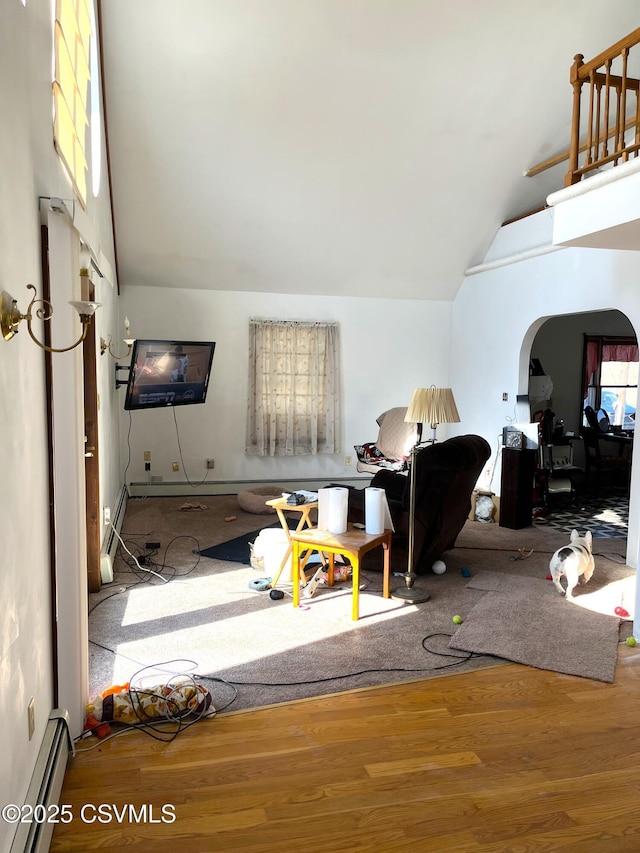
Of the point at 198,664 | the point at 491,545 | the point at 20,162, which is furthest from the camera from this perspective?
the point at 491,545

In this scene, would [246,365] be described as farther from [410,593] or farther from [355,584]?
[355,584]

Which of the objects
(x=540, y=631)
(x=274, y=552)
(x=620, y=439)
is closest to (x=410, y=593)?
(x=540, y=631)

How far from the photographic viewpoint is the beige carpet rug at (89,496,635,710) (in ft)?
10.6

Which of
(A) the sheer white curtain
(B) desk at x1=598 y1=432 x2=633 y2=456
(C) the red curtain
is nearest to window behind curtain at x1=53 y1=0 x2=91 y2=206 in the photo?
(A) the sheer white curtain

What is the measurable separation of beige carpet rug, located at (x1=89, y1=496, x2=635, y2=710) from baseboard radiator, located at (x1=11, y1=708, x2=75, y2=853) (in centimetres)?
60

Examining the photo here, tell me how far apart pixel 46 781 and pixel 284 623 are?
190cm

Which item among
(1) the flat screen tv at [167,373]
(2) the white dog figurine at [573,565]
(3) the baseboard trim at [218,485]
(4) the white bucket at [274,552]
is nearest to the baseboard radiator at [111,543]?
(3) the baseboard trim at [218,485]

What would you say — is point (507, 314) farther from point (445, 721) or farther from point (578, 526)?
point (445, 721)

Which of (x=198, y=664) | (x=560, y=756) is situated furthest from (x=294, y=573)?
(x=560, y=756)

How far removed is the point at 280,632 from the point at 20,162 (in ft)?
8.91

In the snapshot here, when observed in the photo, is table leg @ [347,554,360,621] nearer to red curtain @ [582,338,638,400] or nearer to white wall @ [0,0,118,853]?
white wall @ [0,0,118,853]

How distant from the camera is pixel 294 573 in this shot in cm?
413

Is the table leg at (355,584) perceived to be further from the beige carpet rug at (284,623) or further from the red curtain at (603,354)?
the red curtain at (603,354)

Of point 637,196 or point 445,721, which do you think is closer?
point 445,721
